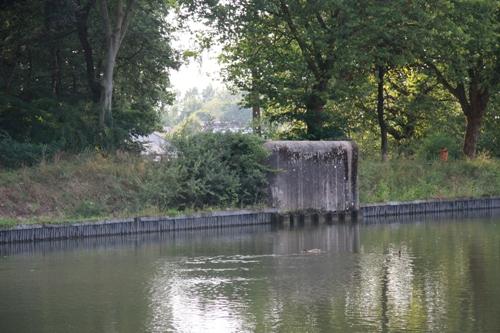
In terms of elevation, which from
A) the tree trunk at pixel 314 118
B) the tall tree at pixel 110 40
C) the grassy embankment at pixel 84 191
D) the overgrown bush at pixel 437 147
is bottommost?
the grassy embankment at pixel 84 191

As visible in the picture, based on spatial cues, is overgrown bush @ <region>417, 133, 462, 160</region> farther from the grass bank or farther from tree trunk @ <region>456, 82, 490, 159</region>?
tree trunk @ <region>456, 82, 490, 159</region>

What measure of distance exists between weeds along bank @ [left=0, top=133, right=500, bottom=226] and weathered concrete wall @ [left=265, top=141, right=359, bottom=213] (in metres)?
0.52

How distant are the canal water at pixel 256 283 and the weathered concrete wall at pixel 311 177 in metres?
3.44

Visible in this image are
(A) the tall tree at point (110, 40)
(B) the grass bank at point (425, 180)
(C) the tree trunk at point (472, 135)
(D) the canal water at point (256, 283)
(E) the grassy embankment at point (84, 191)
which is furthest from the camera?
(C) the tree trunk at point (472, 135)

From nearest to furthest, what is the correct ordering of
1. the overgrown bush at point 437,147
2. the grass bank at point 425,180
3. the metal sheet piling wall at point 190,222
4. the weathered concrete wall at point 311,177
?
the metal sheet piling wall at point 190,222
the weathered concrete wall at point 311,177
the grass bank at point 425,180
the overgrown bush at point 437,147

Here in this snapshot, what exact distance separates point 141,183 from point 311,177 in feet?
16.7

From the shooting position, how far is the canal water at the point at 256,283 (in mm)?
12578

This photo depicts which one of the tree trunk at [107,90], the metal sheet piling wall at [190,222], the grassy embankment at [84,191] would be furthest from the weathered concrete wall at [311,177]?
the tree trunk at [107,90]

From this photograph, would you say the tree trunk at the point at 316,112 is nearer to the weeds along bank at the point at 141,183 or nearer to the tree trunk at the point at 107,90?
the weeds along bank at the point at 141,183

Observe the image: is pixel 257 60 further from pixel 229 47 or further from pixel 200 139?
pixel 200 139

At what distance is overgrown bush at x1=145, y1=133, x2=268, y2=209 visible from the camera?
25.7 meters

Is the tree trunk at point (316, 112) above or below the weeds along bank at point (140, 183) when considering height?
above

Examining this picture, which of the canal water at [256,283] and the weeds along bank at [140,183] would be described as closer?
the canal water at [256,283]

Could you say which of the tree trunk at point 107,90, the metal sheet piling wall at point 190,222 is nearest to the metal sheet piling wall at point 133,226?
the metal sheet piling wall at point 190,222
